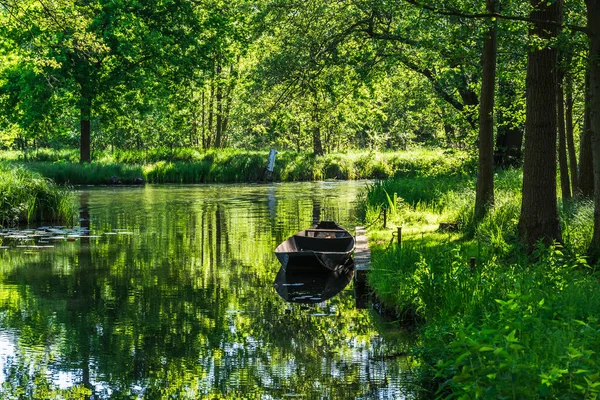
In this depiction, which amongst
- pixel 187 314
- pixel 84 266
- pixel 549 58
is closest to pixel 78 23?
pixel 84 266

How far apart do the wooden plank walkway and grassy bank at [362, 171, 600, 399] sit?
205mm

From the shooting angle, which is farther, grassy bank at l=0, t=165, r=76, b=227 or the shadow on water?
grassy bank at l=0, t=165, r=76, b=227

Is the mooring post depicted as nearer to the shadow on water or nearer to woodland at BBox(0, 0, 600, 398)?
woodland at BBox(0, 0, 600, 398)

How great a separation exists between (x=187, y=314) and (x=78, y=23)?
1251 centimetres

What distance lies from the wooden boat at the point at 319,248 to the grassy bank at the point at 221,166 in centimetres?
1979

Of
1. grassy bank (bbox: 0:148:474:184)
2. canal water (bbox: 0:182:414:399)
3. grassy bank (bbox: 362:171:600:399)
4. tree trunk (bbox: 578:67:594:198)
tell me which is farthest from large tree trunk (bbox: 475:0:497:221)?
grassy bank (bbox: 0:148:474:184)

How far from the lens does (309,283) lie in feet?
48.1

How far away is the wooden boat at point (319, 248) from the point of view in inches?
595

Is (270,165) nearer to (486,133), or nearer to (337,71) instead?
(337,71)

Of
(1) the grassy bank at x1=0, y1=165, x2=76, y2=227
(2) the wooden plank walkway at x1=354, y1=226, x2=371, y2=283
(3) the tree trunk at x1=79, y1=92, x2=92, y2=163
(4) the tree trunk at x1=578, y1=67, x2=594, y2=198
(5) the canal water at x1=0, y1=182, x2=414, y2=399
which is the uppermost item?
(3) the tree trunk at x1=79, y1=92, x2=92, y2=163

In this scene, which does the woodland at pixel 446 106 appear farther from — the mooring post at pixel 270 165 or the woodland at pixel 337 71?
the mooring post at pixel 270 165

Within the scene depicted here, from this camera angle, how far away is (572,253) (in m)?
11.7

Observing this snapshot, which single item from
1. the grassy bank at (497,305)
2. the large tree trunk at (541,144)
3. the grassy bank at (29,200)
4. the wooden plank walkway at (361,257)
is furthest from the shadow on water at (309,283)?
the grassy bank at (29,200)

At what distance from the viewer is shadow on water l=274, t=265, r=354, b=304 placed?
13.4 metres
